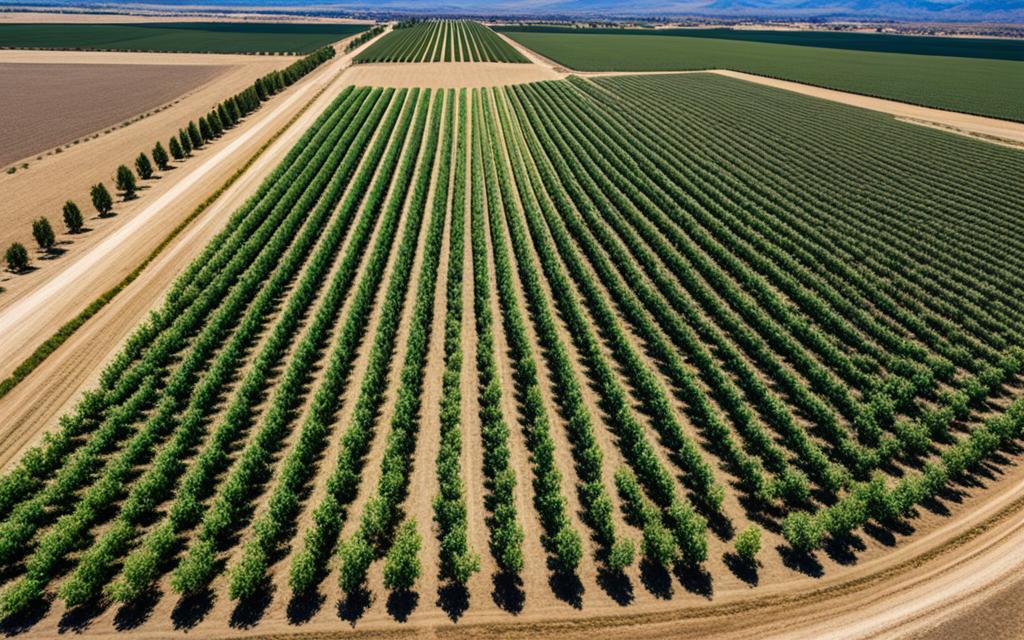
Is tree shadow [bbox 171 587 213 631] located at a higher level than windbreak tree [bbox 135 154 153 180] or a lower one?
lower

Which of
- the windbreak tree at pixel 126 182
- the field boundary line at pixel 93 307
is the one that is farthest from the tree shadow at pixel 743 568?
the windbreak tree at pixel 126 182

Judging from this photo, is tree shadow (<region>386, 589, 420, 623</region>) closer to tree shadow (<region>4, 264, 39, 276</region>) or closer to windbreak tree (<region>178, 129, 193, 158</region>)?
tree shadow (<region>4, 264, 39, 276</region>)

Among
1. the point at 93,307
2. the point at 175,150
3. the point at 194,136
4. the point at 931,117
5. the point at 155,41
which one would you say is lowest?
the point at 93,307

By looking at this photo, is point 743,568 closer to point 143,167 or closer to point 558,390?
point 558,390

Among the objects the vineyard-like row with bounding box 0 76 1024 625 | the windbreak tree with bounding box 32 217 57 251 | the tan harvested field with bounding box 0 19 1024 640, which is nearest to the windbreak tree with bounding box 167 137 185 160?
the tan harvested field with bounding box 0 19 1024 640

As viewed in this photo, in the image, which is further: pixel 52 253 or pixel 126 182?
pixel 126 182

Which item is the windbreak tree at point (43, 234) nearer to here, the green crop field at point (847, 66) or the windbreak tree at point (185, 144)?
the windbreak tree at point (185, 144)

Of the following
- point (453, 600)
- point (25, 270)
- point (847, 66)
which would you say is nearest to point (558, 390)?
point (453, 600)
